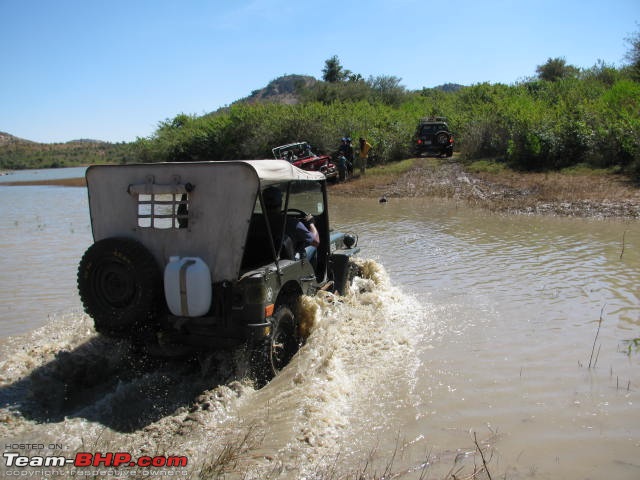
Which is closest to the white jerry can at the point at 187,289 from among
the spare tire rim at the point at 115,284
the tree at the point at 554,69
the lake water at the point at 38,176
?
the spare tire rim at the point at 115,284

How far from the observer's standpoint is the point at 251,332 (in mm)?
4207

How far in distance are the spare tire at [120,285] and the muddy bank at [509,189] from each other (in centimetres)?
1270

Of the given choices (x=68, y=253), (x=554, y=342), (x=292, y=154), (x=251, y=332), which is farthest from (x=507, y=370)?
(x=292, y=154)

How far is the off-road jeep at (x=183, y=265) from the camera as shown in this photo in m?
4.21

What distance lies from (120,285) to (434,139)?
22.3 metres

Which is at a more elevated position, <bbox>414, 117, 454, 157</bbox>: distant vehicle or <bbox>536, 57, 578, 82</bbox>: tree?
<bbox>536, 57, 578, 82</bbox>: tree

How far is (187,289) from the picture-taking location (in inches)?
162

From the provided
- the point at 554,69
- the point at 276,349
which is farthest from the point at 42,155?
the point at 276,349

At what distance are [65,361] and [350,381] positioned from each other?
2555 millimetres

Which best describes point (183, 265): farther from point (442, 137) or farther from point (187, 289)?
point (442, 137)

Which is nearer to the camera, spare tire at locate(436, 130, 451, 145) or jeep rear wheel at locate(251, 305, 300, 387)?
jeep rear wheel at locate(251, 305, 300, 387)

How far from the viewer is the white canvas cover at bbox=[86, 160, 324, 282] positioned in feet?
14.0

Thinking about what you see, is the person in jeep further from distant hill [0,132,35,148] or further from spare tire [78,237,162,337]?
distant hill [0,132,35,148]

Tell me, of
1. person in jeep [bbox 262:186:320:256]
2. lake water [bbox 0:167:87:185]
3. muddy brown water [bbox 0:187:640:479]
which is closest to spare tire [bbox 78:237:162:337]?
muddy brown water [bbox 0:187:640:479]
